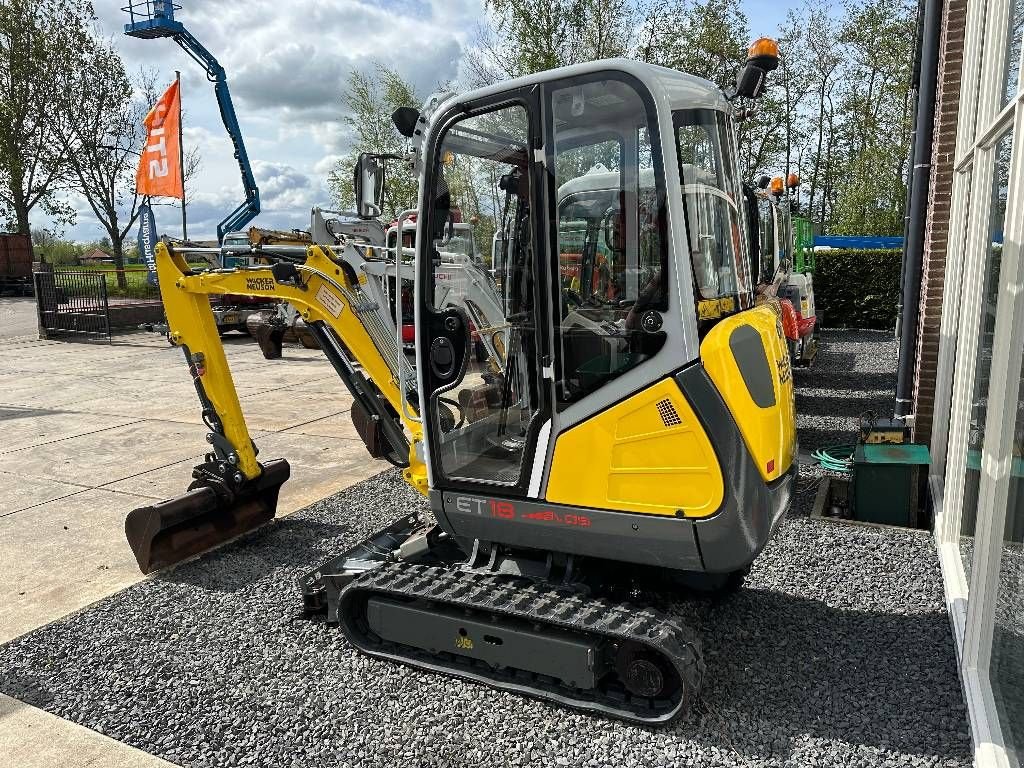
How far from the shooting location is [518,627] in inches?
139

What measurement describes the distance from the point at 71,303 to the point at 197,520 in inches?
639

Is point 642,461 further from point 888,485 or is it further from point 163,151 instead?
point 163,151

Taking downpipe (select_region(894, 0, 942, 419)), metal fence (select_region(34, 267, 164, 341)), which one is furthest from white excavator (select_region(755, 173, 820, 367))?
metal fence (select_region(34, 267, 164, 341))

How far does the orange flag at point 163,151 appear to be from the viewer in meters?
14.7

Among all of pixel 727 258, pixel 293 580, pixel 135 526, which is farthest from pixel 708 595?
pixel 135 526

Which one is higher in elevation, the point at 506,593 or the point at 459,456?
the point at 459,456

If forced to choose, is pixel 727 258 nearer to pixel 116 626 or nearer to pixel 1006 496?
pixel 1006 496

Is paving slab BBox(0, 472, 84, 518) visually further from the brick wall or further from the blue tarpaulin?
the blue tarpaulin

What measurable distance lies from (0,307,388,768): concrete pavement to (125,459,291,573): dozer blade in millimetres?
250

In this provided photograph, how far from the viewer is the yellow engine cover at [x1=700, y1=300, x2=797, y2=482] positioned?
10.1 ft

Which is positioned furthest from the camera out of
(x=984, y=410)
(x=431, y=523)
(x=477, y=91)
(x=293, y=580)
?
(x=293, y=580)

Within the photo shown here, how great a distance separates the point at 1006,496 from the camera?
9.75 feet

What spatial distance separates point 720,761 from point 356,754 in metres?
1.47

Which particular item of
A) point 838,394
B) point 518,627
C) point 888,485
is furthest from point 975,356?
point 838,394
